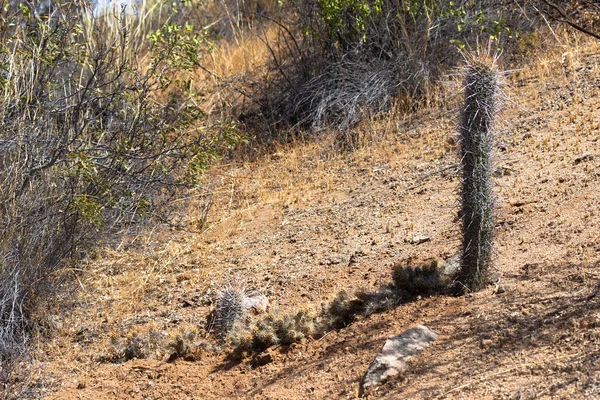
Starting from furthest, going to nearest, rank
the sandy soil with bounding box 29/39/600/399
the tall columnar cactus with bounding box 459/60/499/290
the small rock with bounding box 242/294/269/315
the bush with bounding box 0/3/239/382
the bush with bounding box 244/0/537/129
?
the bush with bounding box 244/0/537/129 → the bush with bounding box 0/3/239/382 → the small rock with bounding box 242/294/269/315 → the tall columnar cactus with bounding box 459/60/499/290 → the sandy soil with bounding box 29/39/600/399

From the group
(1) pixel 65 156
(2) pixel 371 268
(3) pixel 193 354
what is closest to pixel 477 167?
(2) pixel 371 268

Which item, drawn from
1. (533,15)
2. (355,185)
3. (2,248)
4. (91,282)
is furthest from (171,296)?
(533,15)

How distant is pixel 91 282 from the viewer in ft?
25.4

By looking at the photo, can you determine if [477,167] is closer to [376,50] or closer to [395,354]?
[395,354]

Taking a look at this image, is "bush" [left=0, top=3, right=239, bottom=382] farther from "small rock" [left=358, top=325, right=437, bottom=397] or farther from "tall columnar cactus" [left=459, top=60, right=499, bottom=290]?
"tall columnar cactus" [left=459, top=60, right=499, bottom=290]

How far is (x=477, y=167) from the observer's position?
541cm

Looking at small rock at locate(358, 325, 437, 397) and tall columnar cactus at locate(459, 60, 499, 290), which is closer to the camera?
small rock at locate(358, 325, 437, 397)

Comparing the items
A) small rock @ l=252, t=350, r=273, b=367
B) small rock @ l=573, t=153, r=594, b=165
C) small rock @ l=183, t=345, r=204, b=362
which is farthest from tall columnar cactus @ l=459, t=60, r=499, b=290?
small rock @ l=573, t=153, r=594, b=165

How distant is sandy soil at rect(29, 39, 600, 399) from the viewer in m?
4.95

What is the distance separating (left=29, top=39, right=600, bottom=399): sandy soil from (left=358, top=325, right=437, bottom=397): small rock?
0.20 ft

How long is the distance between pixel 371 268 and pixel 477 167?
5.81ft

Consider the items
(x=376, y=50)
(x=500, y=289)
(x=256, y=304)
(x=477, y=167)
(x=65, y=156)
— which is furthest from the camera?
(x=376, y=50)

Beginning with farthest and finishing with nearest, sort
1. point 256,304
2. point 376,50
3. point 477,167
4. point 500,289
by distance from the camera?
1. point 376,50
2. point 256,304
3. point 500,289
4. point 477,167

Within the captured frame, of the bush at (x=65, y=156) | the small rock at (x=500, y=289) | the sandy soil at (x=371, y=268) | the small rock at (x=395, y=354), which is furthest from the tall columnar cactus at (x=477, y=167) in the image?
the bush at (x=65, y=156)
